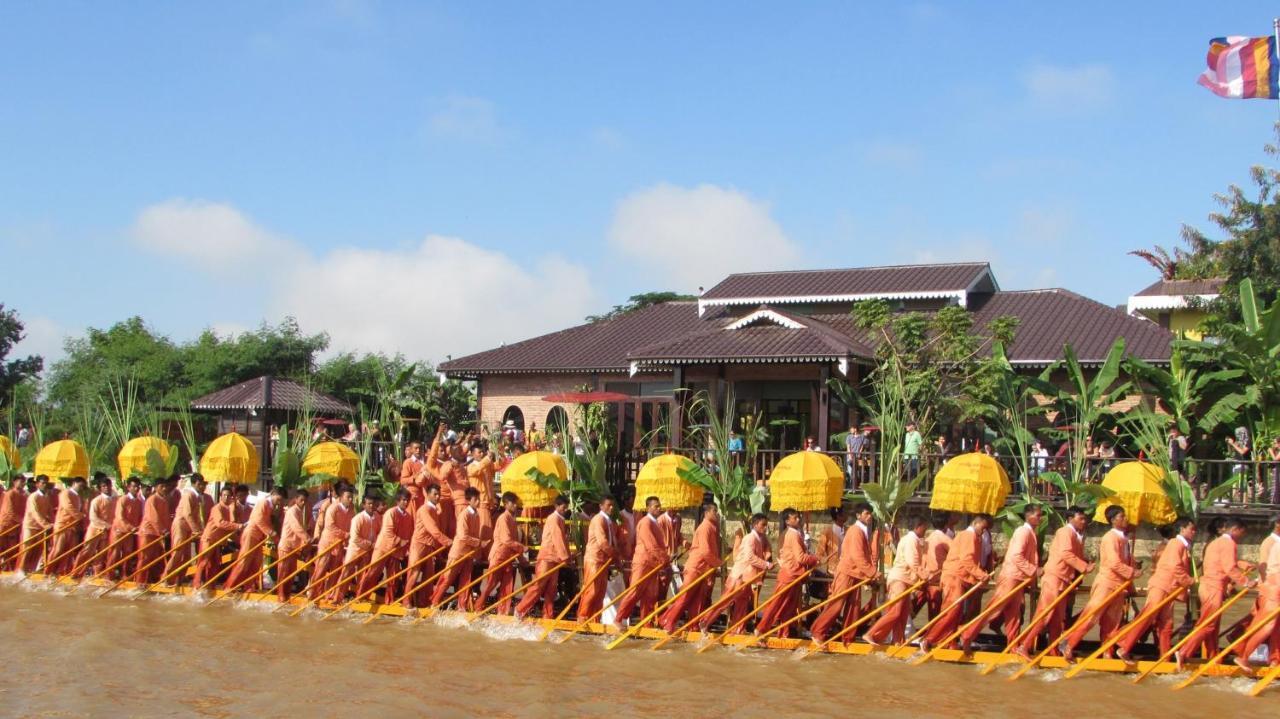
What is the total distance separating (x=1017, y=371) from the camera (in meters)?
21.8

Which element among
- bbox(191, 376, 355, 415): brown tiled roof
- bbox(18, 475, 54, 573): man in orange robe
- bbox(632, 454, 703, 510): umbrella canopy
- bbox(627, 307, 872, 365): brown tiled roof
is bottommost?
bbox(18, 475, 54, 573): man in orange robe

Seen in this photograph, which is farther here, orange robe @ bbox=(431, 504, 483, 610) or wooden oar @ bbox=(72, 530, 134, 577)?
wooden oar @ bbox=(72, 530, 134, 577)

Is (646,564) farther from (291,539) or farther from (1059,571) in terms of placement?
(291,539)

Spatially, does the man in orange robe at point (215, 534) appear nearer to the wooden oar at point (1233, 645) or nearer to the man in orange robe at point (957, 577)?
the man in orange robe at point (957, 577)

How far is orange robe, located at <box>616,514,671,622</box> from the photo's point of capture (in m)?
12.1

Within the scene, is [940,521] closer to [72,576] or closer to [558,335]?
[72,576]

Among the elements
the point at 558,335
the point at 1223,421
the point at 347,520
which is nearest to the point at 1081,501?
the point at 1223,421

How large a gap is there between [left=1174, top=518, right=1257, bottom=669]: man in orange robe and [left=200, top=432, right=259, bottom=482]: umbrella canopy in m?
11.7

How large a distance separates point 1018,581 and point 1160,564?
1201mm

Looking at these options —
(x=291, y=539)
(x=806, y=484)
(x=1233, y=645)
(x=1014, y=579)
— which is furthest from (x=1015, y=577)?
(x=291, y=539)

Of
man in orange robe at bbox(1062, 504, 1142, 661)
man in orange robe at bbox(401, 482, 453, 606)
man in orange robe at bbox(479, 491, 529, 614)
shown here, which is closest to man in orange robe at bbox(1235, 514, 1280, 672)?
man in orange robe at bbox(1062, 504, 1142, 661)

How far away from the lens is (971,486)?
11.9 meters

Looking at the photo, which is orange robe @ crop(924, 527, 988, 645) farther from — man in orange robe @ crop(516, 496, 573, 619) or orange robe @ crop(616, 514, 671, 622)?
man in orange robe @ crop(516, 496, 573, 619)

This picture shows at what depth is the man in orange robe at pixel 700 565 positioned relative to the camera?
1196 cm
